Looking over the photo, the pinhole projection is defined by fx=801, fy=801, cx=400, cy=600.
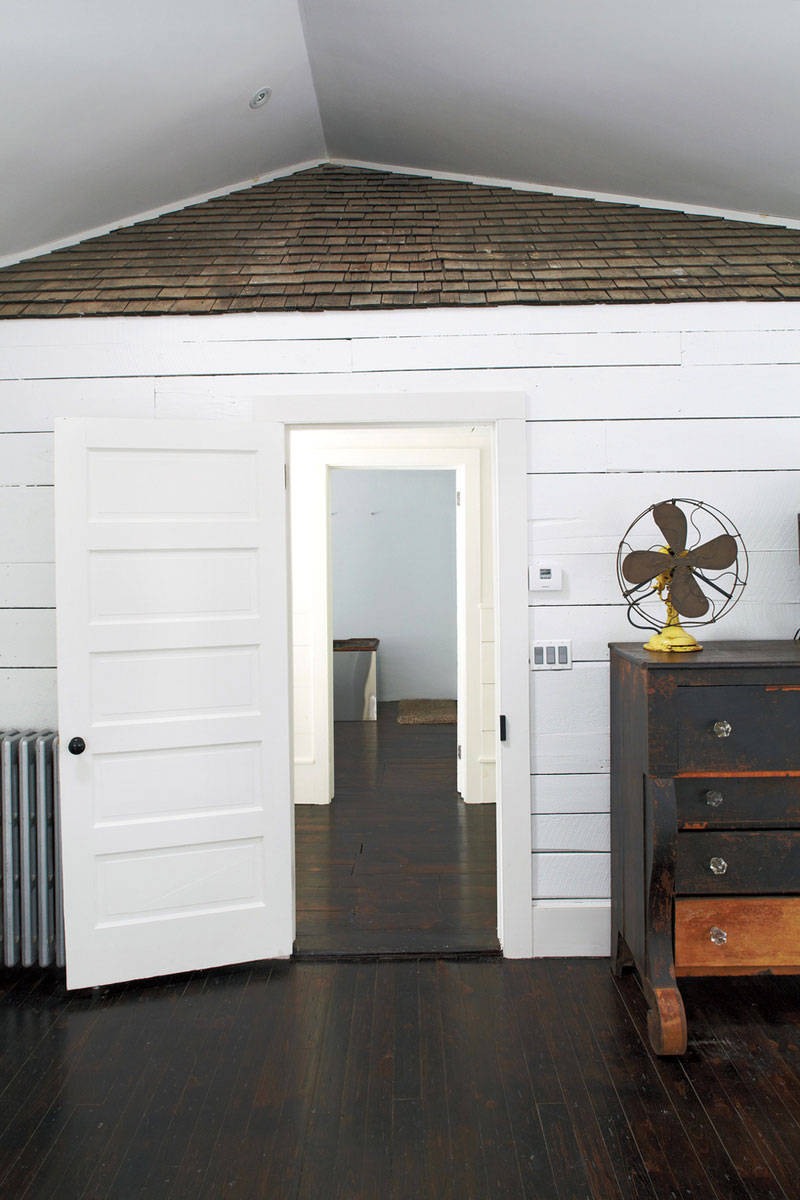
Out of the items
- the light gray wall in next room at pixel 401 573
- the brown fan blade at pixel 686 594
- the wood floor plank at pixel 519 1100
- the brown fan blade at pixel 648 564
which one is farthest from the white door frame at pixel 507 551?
the light gray wall in next room at pixel 401 573

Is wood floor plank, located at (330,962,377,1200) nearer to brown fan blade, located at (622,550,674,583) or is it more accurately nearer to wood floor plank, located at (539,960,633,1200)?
wood floor plank, located at (539,960,633,1200)

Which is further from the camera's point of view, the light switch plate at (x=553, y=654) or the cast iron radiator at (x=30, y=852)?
the light switch plate at (x=553, y=654)

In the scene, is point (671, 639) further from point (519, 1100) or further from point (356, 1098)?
point (356, 1098)

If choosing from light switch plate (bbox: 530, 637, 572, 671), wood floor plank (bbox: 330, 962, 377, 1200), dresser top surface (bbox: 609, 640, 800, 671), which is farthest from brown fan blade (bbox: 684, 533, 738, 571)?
wood floor plank (bbox: 330, 962, 377, 1200)

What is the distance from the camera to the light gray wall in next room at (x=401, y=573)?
8.17m

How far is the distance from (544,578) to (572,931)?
52.0 inches

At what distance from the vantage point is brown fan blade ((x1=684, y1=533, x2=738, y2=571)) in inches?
103

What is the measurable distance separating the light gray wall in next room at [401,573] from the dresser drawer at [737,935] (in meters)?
5.71

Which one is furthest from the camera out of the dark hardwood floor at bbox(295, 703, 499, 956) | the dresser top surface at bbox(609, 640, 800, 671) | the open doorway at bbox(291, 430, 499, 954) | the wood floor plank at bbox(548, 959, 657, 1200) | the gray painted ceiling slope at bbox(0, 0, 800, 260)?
the open doorway at bbox(291, 430, 499, 954)

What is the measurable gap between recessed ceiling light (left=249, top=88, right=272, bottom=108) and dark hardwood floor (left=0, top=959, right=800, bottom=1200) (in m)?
3.11

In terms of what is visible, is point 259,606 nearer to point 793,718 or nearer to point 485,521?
point 793,718

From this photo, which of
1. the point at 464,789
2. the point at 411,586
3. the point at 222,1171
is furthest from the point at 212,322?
the point at 411,586

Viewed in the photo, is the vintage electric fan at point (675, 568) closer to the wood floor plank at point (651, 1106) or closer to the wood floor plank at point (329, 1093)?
the wood floor plank at point (651, 1106)

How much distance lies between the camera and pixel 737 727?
2.44 meters
